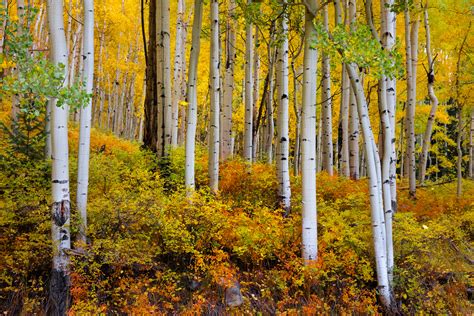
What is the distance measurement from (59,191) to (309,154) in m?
3.45

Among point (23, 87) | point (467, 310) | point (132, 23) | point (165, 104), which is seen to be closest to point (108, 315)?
point (23, 87)

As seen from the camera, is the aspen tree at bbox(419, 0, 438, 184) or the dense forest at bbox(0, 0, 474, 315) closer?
the dense forest at bbox(0, 0, 474, 315)

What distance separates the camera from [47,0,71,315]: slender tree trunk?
412 cm

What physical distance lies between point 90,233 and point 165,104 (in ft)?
11.1

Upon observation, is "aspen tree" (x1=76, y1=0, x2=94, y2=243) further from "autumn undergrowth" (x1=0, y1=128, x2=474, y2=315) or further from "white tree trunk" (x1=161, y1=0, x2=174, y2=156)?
"white tree trunk" (x1=161, y1=0, x2=174, y2=156)

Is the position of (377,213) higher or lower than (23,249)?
higher

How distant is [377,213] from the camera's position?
471cm

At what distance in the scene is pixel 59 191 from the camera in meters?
4.21

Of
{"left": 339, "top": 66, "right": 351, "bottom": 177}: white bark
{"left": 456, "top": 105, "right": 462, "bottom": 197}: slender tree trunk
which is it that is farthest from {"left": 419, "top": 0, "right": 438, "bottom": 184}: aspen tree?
{"left": 339, "top": 66, "right": 351, "bottom": 177}: white bark

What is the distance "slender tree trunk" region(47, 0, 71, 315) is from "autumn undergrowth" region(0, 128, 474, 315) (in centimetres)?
14

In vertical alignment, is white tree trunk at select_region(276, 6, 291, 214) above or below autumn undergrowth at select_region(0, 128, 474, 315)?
above

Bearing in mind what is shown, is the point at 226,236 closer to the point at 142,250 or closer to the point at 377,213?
the point at 142,250

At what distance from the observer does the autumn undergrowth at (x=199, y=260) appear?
437cm

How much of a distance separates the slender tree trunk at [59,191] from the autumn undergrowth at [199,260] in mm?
143
